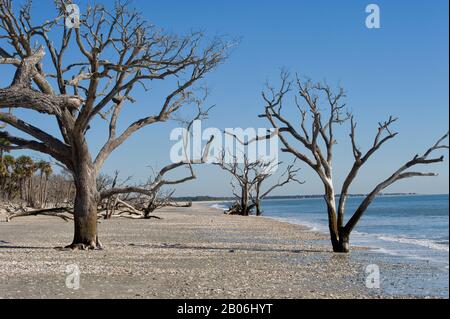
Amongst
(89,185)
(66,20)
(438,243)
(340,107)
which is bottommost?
(438,243)

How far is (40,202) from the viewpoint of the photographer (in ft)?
209

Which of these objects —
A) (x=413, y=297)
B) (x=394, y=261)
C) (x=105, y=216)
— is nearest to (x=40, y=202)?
(x=105, y=216)

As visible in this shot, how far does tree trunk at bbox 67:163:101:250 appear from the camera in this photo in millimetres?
15789

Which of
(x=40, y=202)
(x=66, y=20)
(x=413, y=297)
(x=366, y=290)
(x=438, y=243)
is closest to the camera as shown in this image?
(x=413, y=297)

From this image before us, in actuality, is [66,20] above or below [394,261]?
above

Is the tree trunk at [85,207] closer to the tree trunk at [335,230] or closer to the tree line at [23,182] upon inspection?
the tree trunk at [335,230]

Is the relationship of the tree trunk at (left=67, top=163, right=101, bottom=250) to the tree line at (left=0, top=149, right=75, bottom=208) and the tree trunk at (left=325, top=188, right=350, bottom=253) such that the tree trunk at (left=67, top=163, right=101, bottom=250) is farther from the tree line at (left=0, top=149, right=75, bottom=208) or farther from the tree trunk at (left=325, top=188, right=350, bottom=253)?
the tree line at (left=0, top=149, right=75, bottom=208)

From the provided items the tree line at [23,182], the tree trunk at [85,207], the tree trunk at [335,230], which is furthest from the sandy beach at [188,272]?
the tree line at [23,182]

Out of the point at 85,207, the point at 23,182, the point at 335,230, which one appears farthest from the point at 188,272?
the point at 23,182

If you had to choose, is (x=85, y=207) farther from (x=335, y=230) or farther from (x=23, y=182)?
(x=23, y=182)

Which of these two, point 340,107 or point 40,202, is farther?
point 40,202

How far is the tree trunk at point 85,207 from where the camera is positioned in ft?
51.8

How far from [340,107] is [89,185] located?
7.99 m

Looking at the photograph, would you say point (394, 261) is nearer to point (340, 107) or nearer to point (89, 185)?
point (340, 107)
